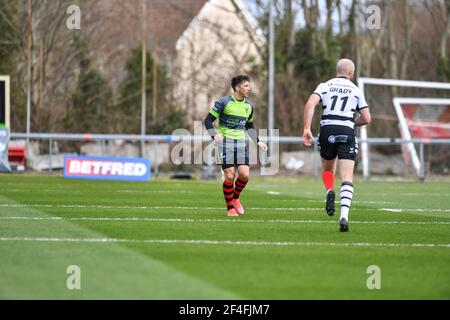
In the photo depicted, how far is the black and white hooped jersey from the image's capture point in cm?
1236

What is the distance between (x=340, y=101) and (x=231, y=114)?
284 centimetres

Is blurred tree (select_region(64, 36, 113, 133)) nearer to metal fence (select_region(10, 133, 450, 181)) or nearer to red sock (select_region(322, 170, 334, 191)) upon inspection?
metal fence (select_region(10, 133, 450, 181))

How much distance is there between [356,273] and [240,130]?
22.2ft

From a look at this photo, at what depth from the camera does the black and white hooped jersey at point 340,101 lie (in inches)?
487

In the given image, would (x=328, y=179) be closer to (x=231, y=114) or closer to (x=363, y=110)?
(x=363, y=110)

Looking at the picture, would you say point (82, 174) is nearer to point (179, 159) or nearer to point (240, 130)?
point (179, 159)

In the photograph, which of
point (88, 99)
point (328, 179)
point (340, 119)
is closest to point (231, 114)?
point (328, 179)

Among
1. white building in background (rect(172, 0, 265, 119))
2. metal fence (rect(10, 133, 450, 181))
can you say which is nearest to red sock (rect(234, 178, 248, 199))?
metal fence (rect(10, 133, 450, 181))

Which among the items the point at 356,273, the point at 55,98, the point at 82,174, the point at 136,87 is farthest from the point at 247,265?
the point at 136,87

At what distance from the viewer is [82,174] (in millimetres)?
27031

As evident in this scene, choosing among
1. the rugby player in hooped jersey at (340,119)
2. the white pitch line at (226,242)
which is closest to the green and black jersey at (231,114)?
the rugby player in hooped jersey at (340,119)

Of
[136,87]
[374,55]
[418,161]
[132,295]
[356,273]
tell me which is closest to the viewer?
[132,295]

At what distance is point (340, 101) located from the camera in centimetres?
1236

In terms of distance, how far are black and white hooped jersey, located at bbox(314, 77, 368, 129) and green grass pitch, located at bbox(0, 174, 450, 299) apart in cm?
131
